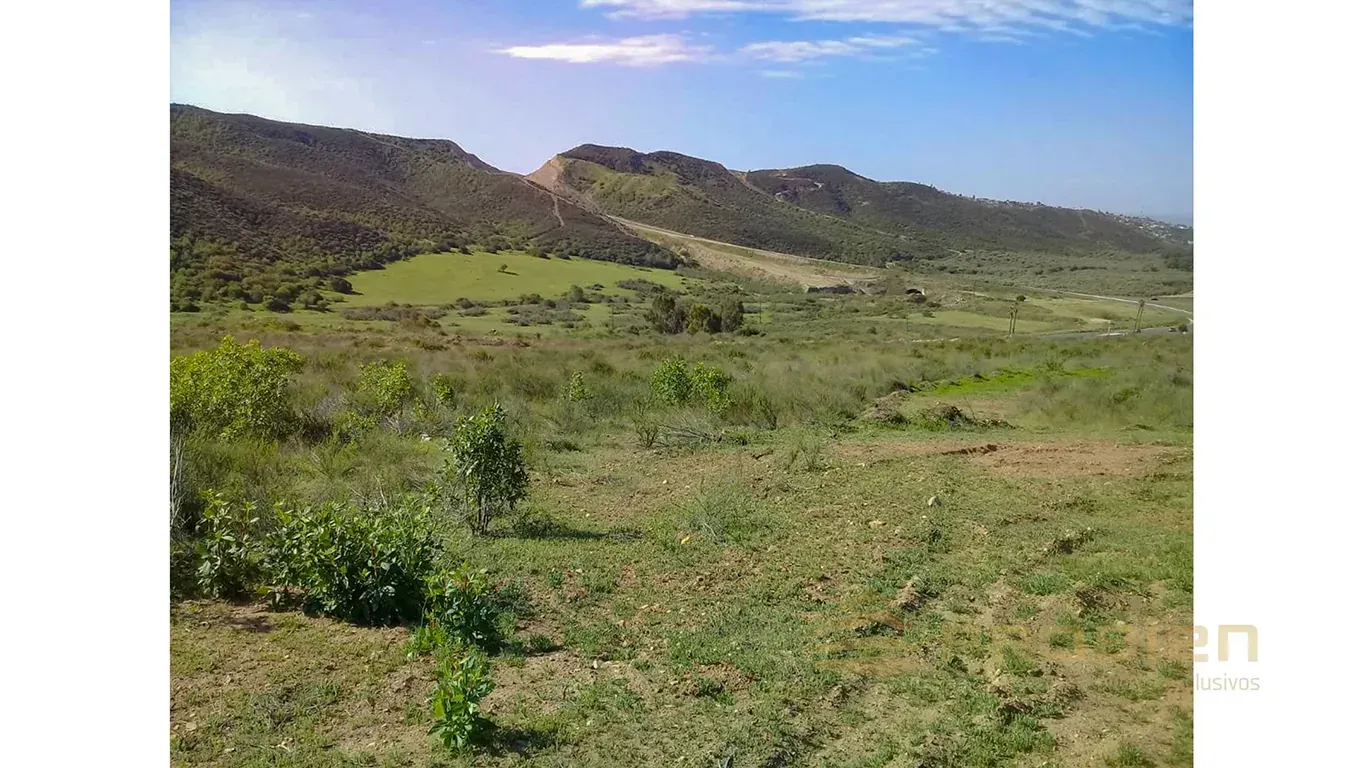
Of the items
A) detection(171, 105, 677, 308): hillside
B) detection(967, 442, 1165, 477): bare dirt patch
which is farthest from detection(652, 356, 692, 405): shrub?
detection(171, 105, 677, 308): hillside

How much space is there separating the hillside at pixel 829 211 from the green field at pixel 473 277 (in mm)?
9260

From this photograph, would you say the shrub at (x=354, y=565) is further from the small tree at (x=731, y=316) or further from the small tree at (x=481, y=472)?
the small tree at (x=731, y=316)

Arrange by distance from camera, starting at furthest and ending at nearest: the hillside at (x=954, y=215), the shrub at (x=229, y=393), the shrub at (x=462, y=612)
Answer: the shrub at (x=229, y=393) → the hillside at (x=954, y=215) → the shrub at (x=462, y=612)

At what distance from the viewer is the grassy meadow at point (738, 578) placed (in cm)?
357

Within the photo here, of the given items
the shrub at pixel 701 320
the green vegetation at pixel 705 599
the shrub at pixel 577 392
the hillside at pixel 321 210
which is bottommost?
the green vegetation at pixel 705 599

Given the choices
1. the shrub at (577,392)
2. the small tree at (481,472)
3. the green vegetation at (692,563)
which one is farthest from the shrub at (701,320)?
the small tree at (481,472)

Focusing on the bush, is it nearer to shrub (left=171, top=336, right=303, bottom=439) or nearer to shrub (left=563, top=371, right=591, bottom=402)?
shrub (left=563, top=371, right=591, bottom=402)

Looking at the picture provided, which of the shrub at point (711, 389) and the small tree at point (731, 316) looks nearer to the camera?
the shrub at point (711, 389)

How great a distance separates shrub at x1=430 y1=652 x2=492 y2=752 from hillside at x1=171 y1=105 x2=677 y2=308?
17.4 metres

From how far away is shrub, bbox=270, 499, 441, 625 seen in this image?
4707 millimetres

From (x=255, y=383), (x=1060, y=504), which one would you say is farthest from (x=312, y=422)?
(x=1060, y=504)

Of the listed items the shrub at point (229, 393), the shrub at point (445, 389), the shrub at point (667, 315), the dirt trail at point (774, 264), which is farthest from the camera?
the shrub at point (667, 315)

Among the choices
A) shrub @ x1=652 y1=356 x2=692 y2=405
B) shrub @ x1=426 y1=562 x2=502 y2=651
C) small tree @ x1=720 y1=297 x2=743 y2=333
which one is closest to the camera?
shrub @ x1=426 y1=562 x2=502 y2=651

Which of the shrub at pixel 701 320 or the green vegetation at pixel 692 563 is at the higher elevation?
the shrub at pixel 701 320
